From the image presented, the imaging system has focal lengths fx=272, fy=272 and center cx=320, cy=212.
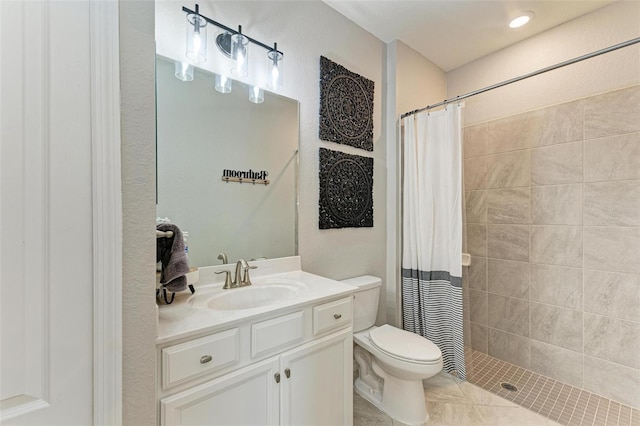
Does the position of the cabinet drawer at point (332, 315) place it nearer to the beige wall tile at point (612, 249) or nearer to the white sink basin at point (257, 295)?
the white sink basin at point (257, 295)

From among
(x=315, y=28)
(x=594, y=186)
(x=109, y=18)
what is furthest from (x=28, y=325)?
(x=594, y=186)

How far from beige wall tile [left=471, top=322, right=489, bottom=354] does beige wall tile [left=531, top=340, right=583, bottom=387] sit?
325mm

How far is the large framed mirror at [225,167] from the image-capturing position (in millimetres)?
1313

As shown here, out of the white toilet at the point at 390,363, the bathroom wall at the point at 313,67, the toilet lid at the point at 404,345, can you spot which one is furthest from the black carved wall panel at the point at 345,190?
the toilet lid at the point at 404,345

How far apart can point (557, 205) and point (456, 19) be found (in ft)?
5.16

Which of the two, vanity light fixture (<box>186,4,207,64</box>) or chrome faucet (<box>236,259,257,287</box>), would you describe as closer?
vanity light fixture (<box>186,4,207,64</box>)

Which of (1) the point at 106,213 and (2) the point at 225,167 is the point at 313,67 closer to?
(2) the point at 225,167

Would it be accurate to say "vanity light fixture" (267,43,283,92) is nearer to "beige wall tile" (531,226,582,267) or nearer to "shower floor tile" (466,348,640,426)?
"beige wall tile" (531,226,582,267)

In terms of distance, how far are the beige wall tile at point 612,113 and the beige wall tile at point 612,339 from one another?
4.11 feet

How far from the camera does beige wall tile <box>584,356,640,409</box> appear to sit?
172 centimetres

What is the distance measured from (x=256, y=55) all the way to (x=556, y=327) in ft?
9.23

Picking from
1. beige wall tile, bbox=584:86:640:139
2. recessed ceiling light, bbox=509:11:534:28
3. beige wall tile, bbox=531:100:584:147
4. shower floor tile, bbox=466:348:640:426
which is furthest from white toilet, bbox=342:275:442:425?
recessed ceiling light, bbox=509:11:534:28

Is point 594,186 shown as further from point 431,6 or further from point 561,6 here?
point 431,6

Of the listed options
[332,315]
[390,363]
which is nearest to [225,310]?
[332,315]
